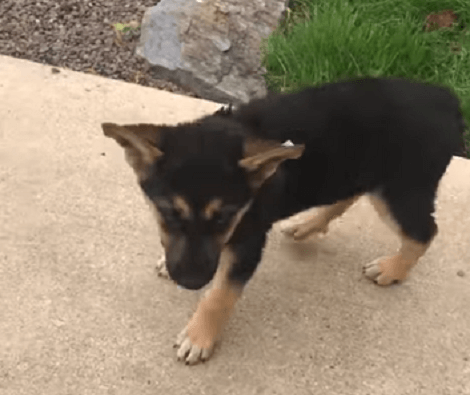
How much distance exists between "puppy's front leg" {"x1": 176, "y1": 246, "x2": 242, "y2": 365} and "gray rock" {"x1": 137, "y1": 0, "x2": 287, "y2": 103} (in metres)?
2.22

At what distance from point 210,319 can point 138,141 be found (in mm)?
827

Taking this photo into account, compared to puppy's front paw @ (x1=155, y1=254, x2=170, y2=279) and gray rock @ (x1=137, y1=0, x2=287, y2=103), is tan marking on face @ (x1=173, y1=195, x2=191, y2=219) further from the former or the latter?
gray rock @ (x1=137, y1=0, x2=287, y2=103)

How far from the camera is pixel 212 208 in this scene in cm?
199

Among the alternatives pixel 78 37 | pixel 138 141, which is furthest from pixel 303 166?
pixel 78 37

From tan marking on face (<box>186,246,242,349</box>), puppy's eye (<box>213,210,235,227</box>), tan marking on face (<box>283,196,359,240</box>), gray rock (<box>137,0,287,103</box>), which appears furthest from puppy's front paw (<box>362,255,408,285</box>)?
gray rock (<box>137,0,287,103</box>)

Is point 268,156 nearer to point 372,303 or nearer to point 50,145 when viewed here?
point 372,303

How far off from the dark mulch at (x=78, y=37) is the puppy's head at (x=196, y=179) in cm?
253

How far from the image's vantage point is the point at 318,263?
2.95 meters

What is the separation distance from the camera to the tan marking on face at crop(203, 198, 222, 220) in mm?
1988

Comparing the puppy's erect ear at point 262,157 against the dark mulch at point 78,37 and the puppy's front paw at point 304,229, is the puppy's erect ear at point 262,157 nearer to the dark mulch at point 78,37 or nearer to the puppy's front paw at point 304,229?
the puppy's front paw at point 304,229

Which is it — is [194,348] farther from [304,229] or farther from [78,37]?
[78,37]

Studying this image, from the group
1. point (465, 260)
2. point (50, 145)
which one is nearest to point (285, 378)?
point (465, 260)

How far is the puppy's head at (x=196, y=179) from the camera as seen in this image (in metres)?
1.99

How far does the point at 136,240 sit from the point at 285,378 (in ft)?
2.99
